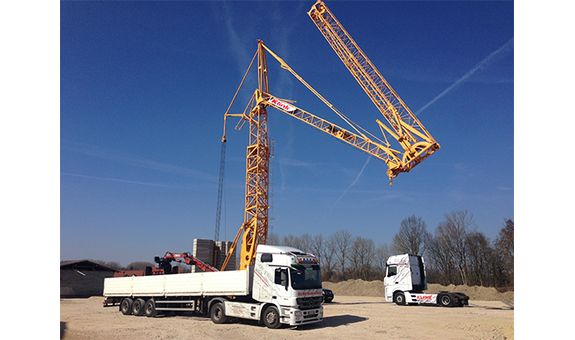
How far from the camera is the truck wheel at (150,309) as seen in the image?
57.7ft

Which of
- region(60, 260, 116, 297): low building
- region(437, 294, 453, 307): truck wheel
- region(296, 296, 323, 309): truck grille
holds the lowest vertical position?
region(60, 260, 116, 297): low building

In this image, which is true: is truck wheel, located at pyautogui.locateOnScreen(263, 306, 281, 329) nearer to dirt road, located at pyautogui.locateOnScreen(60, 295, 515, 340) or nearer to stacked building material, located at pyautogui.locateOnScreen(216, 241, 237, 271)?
dirt road, located at pyautogui.locateOnScreen(60, 295, 515, 340)

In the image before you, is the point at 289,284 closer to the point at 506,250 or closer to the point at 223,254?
the point at 223,254

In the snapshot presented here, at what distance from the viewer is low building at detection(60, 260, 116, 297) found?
3866cm

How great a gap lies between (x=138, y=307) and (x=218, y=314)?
586 cm

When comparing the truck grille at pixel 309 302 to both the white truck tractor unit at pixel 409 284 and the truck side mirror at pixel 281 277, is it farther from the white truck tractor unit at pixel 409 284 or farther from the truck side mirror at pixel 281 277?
the white truck tractor unit at pixel 409 284

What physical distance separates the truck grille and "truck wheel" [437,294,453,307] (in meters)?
12.8

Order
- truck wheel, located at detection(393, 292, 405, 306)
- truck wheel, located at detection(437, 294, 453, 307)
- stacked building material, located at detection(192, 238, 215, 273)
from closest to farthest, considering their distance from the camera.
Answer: truck wheel, located at detection(437, 294, 453, 307), truck wheel, located at detection(393, 292, 405, 306), stacked building material, located at detection(192, 238, 215, 273)

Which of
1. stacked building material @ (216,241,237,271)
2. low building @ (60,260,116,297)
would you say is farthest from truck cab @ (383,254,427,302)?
low building @ (60,260,116,297)

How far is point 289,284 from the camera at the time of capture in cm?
1347

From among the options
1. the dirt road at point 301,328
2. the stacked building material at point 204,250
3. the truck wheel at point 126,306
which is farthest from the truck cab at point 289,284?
the stacked building material at point 204,250
